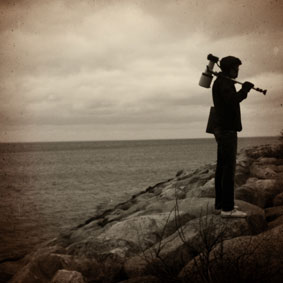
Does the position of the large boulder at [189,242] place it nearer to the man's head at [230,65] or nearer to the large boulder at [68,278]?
the large boulder at [68,278]

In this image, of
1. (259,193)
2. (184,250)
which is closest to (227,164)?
(184,250)

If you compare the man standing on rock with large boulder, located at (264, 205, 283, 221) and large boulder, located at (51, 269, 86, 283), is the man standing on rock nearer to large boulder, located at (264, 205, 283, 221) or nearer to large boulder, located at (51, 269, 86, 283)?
large boulder, located at (264, 205, 283, 221)

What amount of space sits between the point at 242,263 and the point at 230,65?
271 cm

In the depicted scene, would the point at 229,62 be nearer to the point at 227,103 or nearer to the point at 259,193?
the point at 227,103

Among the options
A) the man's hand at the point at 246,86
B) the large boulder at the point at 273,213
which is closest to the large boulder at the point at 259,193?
the large boulder at the point at 273,213

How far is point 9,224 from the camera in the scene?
10992mm

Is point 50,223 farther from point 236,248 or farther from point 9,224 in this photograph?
point 236,248

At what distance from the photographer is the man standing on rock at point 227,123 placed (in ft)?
15.2

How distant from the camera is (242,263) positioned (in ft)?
9.78

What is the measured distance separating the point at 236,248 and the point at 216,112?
195 centimetres

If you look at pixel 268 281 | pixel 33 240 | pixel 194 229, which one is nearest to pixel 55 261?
pixel 194 229

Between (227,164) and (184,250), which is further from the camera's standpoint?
(227,164)

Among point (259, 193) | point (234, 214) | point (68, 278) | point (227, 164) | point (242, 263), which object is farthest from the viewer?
point (259, 193)

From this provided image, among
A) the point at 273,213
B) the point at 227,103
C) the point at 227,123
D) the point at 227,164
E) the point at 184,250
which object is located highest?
the point at 227,103
